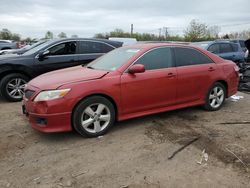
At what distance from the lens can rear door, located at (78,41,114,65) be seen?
8.41 meters

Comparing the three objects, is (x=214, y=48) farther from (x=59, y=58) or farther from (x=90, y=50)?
(x=59, y=58)

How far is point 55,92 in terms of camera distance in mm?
4539

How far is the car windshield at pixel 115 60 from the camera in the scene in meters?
5.35

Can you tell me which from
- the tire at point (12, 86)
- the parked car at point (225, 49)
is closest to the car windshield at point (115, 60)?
the tire at point (12, 86)

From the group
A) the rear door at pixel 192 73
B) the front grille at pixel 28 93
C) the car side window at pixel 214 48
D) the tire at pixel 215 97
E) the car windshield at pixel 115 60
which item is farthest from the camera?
the car side window at pixel 214 48

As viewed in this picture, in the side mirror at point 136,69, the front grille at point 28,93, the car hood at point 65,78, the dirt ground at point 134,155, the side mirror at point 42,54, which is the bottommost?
the dirt ground at point 134,155

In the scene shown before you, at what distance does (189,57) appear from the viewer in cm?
602

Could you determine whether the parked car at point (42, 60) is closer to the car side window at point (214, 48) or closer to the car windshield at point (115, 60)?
the car windshield at point (115, 60)

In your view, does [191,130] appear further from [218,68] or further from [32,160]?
[32,160]

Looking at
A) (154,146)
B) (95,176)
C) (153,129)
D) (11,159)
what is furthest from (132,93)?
(11,159)

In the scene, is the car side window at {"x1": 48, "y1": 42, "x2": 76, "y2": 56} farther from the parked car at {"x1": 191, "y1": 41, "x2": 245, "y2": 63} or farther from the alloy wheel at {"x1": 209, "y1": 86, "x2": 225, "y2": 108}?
the parked car at {"x1": 191, "y1": 41, "x2": 245, "y2": 63}

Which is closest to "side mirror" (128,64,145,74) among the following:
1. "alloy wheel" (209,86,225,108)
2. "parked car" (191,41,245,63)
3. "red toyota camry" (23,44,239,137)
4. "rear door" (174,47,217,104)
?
"red toyota camry" (23,44,239,137)

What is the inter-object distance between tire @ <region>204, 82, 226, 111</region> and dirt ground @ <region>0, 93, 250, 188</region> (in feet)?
1.75

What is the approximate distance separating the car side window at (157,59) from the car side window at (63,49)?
346 centimetres
